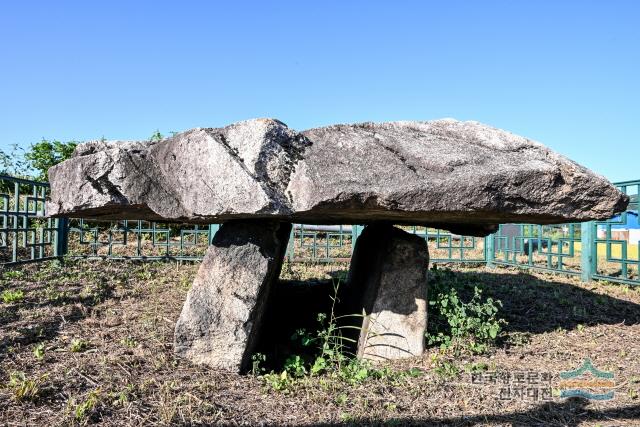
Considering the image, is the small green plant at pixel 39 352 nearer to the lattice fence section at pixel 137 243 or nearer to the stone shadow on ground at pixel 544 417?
A: the stone shadow on ground at pixel 544 417

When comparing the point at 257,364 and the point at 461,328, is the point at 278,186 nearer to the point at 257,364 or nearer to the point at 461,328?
the point at 257,364

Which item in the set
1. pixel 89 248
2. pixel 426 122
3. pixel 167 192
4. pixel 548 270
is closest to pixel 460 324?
pixel 426 122

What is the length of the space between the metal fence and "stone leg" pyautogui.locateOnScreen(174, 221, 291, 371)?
518 centimetres

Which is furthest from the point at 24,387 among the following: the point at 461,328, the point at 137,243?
the point at 137,243

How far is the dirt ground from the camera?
3014 millimetres

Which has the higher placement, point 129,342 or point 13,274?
point 13,274

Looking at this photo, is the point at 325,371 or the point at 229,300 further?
the point at 325,371

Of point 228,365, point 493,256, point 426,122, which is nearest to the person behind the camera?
point 228,365

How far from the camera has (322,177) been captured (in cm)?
331

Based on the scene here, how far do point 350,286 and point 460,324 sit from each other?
1552 mm

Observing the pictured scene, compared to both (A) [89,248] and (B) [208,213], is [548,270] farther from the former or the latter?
(A) [89,248]

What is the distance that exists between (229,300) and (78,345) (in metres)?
1.24

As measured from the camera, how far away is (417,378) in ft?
12.0

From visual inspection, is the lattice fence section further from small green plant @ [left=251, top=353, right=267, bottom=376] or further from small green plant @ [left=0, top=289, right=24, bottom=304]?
small green plant @ [left=251, top=353, right=267, bottom=376]
